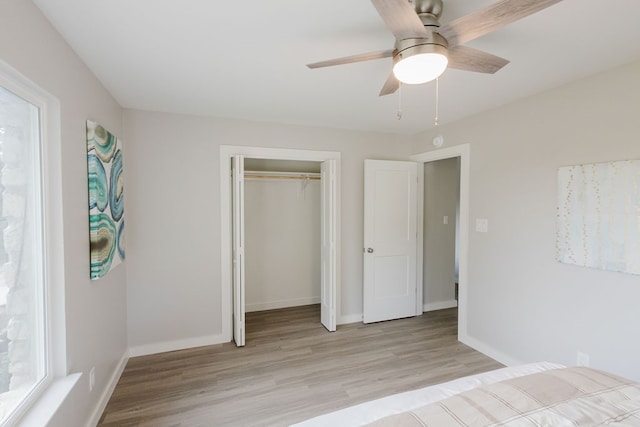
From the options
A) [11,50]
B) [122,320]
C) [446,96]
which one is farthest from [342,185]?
[11,50]

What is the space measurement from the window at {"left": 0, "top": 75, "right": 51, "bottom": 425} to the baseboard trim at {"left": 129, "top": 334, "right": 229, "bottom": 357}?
1469mm

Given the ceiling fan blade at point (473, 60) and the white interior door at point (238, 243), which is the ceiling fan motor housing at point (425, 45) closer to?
the ceiling fan blade at point (473, 60)

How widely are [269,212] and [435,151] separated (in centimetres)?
231

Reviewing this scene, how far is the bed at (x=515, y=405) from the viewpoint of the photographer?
100cm

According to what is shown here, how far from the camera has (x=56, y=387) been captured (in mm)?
1518

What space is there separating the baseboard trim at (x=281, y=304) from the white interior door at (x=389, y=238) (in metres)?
1.04

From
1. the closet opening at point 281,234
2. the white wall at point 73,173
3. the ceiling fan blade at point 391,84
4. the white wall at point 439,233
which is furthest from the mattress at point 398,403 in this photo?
the closet opening at point 281,234

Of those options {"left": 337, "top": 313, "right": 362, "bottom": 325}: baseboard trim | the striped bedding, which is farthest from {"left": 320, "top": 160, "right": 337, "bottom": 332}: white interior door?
the striped bedding

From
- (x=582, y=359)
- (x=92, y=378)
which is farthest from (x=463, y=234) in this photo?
(x=92, y=378)

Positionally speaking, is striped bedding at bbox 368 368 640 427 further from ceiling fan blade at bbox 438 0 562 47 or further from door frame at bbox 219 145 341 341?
door frame at bbox 219 145 341 341

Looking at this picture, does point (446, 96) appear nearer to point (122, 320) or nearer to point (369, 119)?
point (369, 119)

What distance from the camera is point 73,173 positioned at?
1682 mm

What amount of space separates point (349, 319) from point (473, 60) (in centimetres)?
308

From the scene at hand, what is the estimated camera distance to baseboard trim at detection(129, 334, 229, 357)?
286 cm
